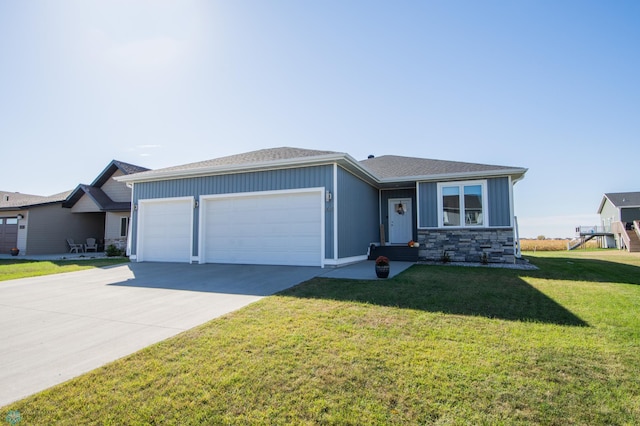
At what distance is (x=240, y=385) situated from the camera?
2682 mm

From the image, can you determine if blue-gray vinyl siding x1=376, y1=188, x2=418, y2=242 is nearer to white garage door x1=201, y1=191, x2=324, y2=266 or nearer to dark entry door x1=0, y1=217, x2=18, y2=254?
white garage door x1=201, y1=191, x2=324, y2=266

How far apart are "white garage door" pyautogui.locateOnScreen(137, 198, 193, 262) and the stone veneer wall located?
8748 millimetres

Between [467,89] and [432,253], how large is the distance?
19.2 feet

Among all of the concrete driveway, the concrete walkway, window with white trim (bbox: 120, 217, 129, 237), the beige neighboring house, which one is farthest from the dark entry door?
the concrete driveway

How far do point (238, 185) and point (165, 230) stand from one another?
378 centimetres

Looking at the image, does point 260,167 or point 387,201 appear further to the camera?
point 387,201

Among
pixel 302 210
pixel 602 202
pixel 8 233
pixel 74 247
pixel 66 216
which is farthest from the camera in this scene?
pixel 602 202

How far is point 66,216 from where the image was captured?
1959cm

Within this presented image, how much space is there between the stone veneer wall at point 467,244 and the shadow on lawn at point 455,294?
2.96 m

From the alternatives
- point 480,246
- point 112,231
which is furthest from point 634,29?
point 112,231

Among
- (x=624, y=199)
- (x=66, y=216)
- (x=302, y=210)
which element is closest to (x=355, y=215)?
(x=302, y=210)

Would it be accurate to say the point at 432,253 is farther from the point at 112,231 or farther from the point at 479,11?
the point at 112,231

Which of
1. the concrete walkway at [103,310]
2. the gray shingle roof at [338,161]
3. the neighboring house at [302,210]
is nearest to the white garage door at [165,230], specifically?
the neighboring house at [302,210]

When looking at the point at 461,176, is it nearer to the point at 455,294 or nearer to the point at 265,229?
the point at 455,294
